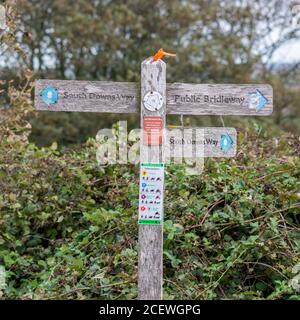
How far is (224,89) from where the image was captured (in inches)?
176

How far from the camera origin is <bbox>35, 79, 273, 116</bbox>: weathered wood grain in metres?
4.46

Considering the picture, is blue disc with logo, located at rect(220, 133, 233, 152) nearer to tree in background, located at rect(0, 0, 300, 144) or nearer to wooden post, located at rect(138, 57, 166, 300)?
wooden post, located at rect(138, 57, 166, 300)

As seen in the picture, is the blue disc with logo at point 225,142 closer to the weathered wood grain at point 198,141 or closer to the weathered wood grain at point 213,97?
the weathered wood grain at point 198,141

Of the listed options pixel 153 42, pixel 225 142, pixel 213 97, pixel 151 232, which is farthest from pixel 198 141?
pixel 153 42

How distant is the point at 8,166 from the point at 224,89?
282 centimetres

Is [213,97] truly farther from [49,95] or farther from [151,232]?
[49,95]

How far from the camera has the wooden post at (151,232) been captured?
4371mm

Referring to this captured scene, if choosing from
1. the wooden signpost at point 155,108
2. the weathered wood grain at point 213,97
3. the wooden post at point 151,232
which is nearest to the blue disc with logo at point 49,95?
the wooden signpost at point 155,108

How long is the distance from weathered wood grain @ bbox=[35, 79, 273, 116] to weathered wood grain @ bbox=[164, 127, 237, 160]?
131 mm

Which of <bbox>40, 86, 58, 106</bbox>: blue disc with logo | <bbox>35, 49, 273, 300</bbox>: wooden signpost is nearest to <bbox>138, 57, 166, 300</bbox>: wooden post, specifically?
<bbox>35, 49, 273, 300</bbox>: wooden signpost

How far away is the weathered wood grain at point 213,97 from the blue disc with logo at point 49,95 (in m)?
0.79

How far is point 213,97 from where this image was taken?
4465 mm
